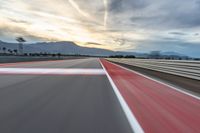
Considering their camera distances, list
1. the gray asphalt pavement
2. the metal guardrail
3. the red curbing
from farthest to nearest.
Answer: the metal guardrail → the red curbing → the gray asphalt pavement

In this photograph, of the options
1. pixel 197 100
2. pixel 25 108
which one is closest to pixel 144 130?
pixel 25 108

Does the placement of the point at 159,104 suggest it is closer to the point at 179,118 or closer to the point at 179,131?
the point at 179,118

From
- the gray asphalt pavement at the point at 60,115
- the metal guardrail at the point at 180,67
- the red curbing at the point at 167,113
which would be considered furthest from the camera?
the metal guardrail at the point at 180,67

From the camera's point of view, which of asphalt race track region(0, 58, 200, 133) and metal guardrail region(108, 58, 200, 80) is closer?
asphalt race track region(0, 58, 200, 133)

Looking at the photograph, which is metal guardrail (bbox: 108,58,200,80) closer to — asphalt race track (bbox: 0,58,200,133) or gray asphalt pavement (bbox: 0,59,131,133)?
asphalt race track (bbox: 0,58,200,133)

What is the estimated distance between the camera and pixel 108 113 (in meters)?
7.32

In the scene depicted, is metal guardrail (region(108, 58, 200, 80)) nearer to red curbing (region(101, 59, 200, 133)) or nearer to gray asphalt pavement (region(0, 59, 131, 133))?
red curbing (region(101, 59, 200, 133))

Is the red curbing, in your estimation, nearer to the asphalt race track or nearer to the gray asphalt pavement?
the asphalt race track

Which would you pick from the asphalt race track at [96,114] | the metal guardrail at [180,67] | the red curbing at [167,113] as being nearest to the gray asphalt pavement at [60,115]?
the asphalt race track at [96,114]

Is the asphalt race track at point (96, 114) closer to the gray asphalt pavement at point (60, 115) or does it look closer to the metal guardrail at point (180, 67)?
the gray asphalt pavement at point (60, 115)

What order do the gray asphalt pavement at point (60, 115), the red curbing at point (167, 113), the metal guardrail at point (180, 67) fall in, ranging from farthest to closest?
1. the metal guardrail at point (180, 67)
2. the red curbing at point (167, 113)
3. the gray asphalt pavement at point (60, 115)

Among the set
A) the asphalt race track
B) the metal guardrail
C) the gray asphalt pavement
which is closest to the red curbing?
the asphalt race track

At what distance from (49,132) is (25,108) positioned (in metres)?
2.42

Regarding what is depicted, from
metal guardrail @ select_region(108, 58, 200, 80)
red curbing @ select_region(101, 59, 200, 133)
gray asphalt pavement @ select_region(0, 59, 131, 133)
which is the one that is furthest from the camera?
metal guardrail @ select_region(108, 58, 200, 80)
